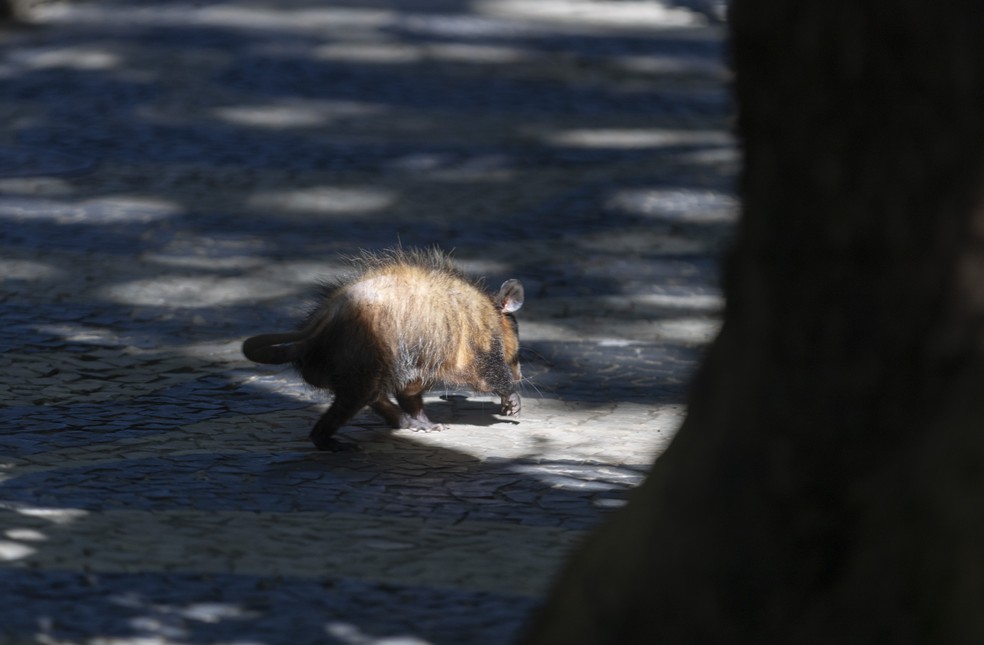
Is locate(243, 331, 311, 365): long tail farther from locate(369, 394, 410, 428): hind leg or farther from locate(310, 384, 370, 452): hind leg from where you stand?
locate(369, 394, 410, 428): hind leg

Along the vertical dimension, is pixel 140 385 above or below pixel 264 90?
below

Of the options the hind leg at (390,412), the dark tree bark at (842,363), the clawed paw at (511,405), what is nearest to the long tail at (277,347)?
the hind leg at (390,412)

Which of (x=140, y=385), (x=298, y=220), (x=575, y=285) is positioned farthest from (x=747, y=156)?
(x=298, y=220)

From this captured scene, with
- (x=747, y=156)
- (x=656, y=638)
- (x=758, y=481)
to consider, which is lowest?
(x=656, y=638)

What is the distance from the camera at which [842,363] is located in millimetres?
2939

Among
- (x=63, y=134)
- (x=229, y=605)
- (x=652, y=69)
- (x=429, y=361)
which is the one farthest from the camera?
(x=652, y=69)

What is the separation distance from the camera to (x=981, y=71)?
277 cm

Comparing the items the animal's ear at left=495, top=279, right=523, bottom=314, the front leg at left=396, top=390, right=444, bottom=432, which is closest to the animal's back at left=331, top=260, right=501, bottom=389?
the animal's ear at left=495, top=279, right=523, bottom=314

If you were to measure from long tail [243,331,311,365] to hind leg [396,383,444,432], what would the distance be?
0.62 metres

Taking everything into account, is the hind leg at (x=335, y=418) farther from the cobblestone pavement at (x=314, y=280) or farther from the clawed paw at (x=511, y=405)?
the clawed paw at (x=511, y=405)

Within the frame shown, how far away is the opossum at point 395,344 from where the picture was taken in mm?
6320

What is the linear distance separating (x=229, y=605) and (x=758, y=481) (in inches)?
84.2

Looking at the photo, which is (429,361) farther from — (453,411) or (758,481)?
(758,481)

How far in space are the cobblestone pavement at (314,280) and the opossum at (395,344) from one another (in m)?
0.24
